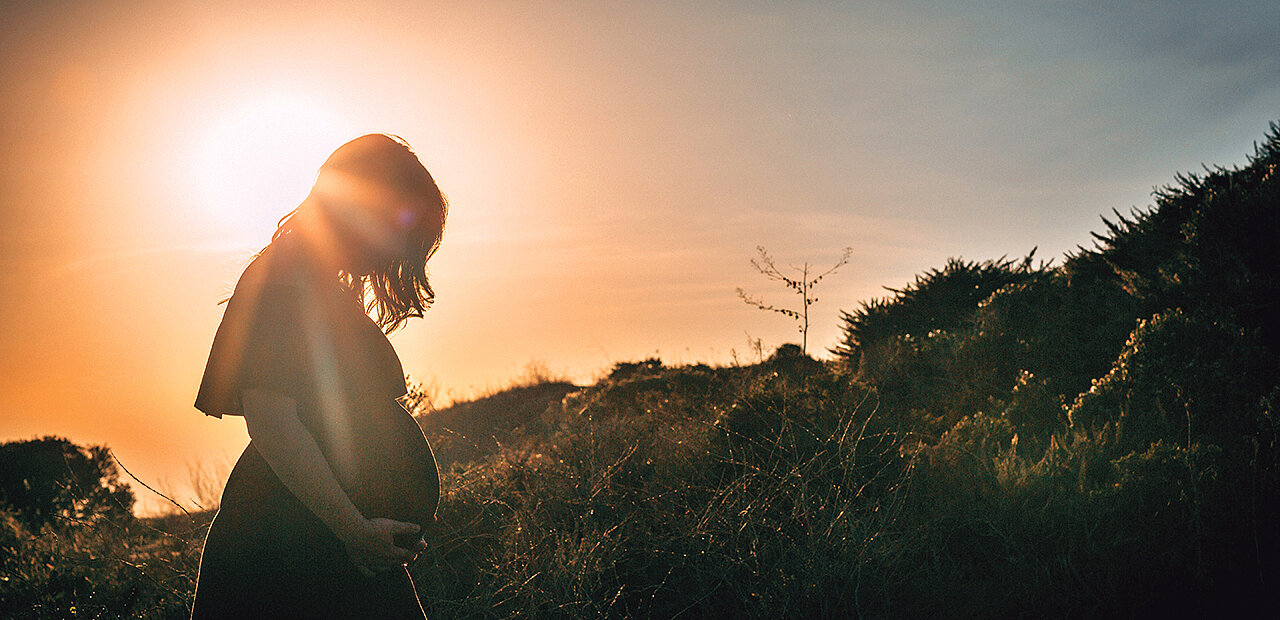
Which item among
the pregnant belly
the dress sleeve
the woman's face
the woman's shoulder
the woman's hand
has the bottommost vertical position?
the woman's hand

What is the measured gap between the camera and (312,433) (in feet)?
6.43

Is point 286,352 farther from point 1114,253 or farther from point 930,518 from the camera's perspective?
point 1114,253

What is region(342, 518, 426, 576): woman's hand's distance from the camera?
6.27 feet

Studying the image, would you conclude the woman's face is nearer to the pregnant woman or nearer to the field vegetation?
the pregnant woman

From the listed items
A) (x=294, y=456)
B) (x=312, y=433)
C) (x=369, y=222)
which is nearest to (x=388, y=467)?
(x=312, y=433)

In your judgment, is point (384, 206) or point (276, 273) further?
point (384, 206)

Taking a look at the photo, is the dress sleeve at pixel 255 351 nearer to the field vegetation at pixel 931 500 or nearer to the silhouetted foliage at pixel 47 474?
the field vegetation at pixel 931 500

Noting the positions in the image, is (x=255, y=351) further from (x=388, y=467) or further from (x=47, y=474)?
(x=47, y=474)

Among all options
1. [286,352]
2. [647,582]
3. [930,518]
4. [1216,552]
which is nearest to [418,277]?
[286,352]

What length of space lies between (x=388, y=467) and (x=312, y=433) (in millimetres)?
335

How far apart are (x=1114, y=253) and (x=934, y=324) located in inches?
135

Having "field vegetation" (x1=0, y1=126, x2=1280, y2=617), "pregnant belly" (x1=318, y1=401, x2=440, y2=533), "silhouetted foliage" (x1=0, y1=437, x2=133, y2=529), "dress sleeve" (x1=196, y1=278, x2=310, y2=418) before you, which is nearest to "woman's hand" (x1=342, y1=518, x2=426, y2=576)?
"pregnant belly" (x1=318, y1=401, x2=440, y2=533)

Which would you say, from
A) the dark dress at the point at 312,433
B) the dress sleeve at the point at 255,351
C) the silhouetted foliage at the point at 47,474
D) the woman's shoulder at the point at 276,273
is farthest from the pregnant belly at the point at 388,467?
the silhouetted foliage at the point at 47,474

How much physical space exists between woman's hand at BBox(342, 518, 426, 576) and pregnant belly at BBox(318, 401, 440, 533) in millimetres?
162
